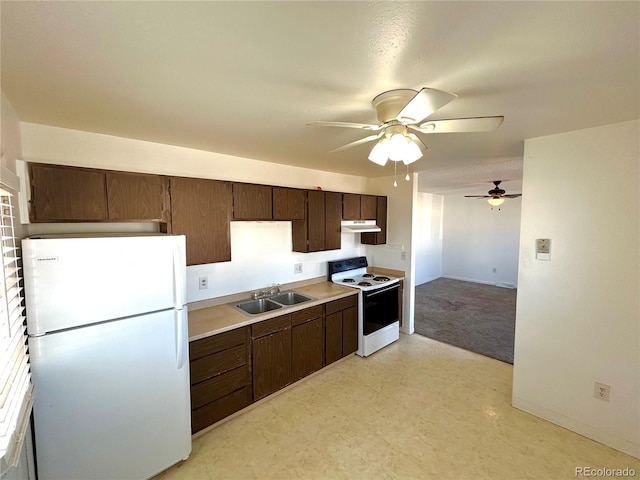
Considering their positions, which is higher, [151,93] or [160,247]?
[151,93]

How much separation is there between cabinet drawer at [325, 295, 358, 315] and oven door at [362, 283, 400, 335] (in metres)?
0.13

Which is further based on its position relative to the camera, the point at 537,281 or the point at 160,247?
the point at 537,281

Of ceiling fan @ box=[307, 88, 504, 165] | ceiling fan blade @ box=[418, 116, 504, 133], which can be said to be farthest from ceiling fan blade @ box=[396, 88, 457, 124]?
ceiling fan blade @ box=[418, 116, 504, 133]

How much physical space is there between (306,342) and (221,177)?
191cm

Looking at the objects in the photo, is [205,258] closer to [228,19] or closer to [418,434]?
[228,19]

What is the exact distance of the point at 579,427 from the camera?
226cm

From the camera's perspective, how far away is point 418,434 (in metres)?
2.26

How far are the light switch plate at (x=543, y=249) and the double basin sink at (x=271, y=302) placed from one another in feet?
7.03

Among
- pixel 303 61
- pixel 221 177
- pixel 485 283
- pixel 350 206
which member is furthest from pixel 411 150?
pixel 485 283

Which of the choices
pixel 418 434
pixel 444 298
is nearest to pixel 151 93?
pixel 418 434

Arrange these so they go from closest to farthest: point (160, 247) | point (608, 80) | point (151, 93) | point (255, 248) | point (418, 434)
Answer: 1. point (608, 80)
2. point (151, 93)
3. point (160, 247)
4. point (418, 434)
5. point (255, 248)

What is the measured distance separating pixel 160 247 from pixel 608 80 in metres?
2.60

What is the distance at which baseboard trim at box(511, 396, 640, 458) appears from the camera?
206 centimetres

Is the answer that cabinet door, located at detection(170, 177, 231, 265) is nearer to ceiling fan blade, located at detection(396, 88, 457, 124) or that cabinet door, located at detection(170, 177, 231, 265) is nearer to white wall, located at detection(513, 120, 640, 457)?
ceiling fan blade, located at detection(396, 88, 457, 124)
